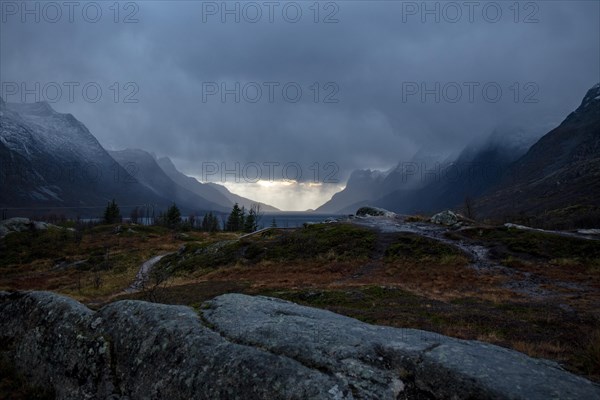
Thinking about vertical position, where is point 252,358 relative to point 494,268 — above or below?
above

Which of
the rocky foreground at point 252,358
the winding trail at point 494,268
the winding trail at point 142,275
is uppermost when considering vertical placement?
the rocky foreground at point 252,358

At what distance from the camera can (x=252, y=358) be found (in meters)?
6.99

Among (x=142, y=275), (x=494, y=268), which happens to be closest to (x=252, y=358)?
(x=494, y=268)

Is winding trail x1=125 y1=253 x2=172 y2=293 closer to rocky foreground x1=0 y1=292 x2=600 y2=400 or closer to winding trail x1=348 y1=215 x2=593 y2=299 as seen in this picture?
rocky foreground x1=0 y1=292 x2=600 y2=400

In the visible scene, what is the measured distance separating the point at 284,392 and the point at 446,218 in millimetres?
62613

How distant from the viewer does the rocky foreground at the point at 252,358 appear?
20.1 ft

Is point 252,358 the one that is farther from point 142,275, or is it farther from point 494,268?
point 142,275

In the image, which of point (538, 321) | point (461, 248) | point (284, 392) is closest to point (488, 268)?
point (461, 248)

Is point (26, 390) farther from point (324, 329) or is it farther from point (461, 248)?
point (461, 248)

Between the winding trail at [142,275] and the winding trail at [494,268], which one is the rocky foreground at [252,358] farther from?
the winding trail at [142,275]

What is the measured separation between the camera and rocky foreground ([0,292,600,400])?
612 cm

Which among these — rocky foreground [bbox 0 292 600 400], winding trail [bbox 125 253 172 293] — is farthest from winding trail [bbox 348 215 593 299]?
winding trail [bbox 125 253 172 293]

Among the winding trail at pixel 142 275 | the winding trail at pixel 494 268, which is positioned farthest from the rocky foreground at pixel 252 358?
the winding trail at pixel 142 275

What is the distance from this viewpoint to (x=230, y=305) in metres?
10.1
